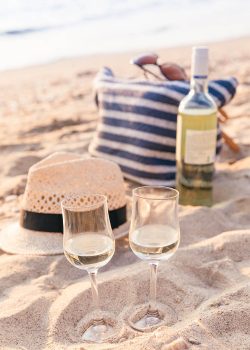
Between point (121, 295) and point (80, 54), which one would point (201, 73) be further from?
point (80, 54)

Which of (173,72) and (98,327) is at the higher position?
(173,72)

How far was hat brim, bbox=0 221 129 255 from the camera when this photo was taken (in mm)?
2162

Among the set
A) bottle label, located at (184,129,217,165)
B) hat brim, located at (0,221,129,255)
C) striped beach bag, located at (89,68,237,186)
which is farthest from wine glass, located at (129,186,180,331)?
striped beach bag, located at (89,68,237,186)

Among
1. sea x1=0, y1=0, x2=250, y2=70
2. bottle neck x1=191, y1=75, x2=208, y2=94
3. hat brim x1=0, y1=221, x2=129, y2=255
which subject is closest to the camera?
hat brim x1=0, y1=221, x2=129, y2=255

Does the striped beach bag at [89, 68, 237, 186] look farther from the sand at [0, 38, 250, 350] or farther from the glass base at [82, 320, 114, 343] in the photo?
the glass base at [82, 320, 114, 343]

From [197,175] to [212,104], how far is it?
36 centimetres

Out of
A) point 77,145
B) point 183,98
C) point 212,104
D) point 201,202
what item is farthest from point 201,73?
point 77,145

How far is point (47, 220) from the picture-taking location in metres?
2.21

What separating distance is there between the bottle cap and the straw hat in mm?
575

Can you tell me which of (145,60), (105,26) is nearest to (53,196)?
(145,60)

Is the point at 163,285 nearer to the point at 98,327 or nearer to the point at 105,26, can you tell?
the point at 98,327

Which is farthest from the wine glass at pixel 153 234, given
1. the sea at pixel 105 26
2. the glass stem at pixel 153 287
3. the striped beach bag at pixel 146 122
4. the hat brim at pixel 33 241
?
the sea at pixel 105 26

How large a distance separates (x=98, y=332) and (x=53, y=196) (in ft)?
2.42

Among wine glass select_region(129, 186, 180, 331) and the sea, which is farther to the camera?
the sea
